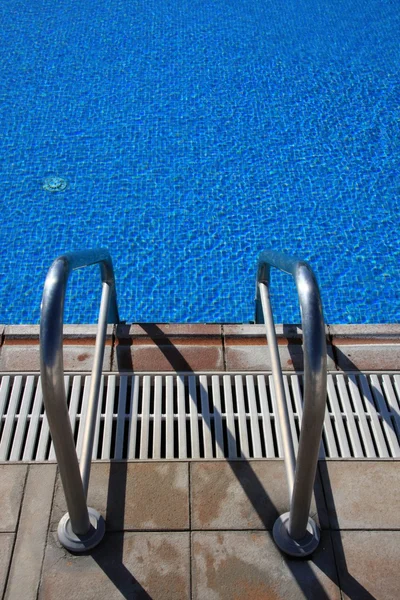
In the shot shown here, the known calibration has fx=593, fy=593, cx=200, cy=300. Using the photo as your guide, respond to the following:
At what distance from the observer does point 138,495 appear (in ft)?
9.07

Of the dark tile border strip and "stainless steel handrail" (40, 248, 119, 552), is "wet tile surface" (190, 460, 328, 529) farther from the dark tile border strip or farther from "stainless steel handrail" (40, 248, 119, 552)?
the dark tile border strip

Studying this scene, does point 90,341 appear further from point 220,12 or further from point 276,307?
point 220,12

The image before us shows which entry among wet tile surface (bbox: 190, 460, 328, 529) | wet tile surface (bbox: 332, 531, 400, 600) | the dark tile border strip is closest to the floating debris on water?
the dark tile border strip

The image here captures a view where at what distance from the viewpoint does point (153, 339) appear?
351 cm

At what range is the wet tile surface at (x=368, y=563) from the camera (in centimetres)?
245

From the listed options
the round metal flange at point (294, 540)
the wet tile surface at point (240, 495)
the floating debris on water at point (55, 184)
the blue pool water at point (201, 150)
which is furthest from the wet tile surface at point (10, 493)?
the floating debris on water at point (55, 184)

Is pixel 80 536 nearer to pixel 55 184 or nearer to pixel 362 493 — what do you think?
pixel 362 493

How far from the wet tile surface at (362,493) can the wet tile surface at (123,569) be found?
713 mm

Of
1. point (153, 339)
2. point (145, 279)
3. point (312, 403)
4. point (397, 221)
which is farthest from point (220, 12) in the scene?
point (312, 403)

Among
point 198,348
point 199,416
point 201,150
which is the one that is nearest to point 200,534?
point 199,416

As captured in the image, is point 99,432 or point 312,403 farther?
point 99,432

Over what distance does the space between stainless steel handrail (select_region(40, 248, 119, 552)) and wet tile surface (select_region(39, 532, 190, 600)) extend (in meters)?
0.06

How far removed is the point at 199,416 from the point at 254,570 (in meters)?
0.86

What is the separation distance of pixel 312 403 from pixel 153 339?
5.43ft
